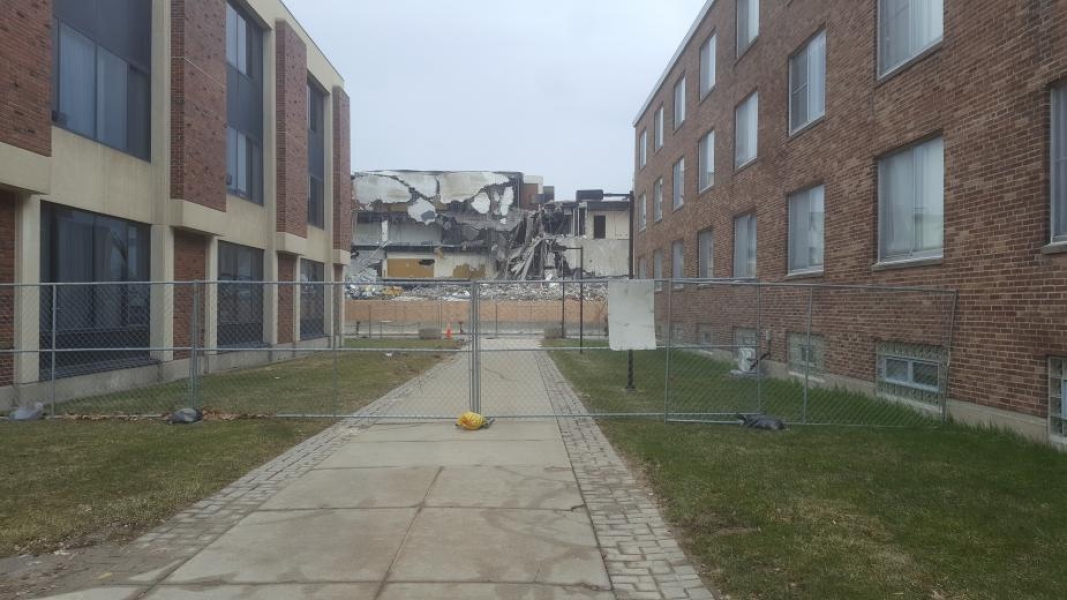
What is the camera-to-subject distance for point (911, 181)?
418 inches

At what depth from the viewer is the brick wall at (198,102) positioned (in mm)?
15430

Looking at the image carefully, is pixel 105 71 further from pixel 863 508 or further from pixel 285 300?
pixel 863 508

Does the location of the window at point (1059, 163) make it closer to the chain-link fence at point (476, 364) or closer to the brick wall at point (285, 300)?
the chain-link fence at point (476, 364)

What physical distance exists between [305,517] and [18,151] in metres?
8.73

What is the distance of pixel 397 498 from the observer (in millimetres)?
6125

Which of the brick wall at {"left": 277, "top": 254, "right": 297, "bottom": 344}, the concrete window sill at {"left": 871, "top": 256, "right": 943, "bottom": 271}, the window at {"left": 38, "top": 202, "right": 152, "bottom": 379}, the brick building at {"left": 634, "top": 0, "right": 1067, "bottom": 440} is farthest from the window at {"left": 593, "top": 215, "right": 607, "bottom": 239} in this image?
the concrete window sill at {"left": 871, "top": 256, "right": 943, "bottom": 271}

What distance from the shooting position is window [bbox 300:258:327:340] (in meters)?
25.0

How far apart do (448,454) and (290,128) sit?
1687 centimetres

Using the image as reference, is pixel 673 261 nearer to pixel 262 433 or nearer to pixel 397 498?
pixel 262 433

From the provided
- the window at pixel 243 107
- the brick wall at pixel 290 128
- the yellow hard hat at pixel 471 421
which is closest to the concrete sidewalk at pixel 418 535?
the yellow hard hat at pixel 471 421

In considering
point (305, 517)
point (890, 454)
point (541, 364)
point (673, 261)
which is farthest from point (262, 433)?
point (673, 261)

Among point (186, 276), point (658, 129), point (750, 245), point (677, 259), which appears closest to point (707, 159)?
point (750, 245)

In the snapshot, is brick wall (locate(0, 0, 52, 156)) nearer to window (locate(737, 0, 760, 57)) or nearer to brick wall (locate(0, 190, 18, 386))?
brick wall (locate(0, 190, 18, 386))

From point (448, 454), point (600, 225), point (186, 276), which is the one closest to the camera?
point (448, 454)
